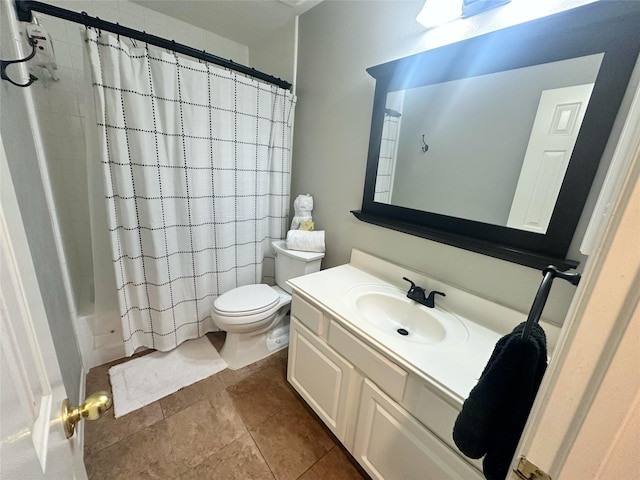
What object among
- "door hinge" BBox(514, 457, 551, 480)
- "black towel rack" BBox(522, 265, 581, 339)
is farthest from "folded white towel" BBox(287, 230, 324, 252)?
"door hinge" BBox(514, 457, 551, 480)

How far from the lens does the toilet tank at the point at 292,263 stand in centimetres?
178

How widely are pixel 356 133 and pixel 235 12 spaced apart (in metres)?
1.26

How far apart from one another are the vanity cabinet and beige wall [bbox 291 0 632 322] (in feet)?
1.84

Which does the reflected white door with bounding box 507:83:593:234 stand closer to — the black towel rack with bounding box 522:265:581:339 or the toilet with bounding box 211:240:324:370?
the black towel rack with bounding box 522:265:581:339

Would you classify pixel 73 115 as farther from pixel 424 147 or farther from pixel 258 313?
pixel 424 147

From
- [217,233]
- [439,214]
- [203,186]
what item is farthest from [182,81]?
[439,214]

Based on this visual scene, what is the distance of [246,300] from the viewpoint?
1.74 m

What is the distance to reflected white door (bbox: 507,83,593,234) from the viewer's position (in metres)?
0.91

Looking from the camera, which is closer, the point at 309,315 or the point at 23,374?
the point at 23,374

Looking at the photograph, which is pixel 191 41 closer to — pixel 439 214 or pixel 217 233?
pixel 217 233

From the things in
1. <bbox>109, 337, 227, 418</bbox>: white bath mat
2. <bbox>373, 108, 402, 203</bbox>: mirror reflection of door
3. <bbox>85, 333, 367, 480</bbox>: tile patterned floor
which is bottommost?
<bbox>85, 333, 367, 480</bbox>: tile patterned floor

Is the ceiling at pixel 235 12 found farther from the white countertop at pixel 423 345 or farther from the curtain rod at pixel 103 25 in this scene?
the white countertop at pixel 423 345

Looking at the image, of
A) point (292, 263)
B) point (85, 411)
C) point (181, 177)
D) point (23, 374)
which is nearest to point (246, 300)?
point (292, 263)

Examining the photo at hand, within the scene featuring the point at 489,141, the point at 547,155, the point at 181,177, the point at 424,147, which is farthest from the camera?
the point at 181,177
